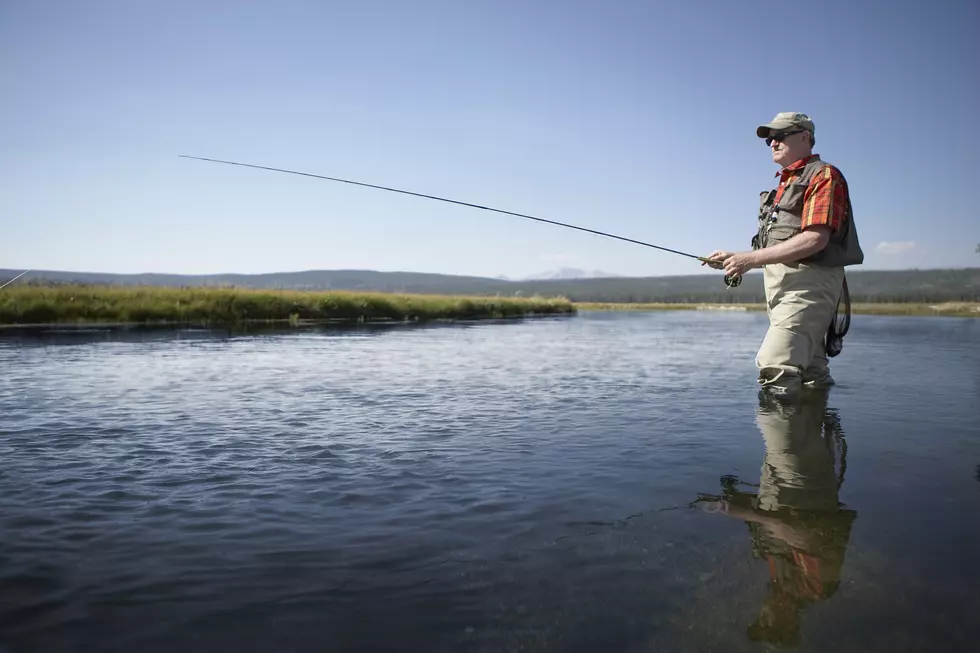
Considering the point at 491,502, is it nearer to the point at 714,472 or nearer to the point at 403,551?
the point at 403,551

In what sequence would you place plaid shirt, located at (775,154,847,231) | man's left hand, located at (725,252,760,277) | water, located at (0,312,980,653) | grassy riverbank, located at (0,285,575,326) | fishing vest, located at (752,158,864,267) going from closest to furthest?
water, located at (0,312,980,653) < plaid shirt, located at (775,154,847,231) < man's left hand, located at (725,252,760,277) < fishing vest, located at (752,158,864,267) < grassy riverbank, located at (0,285,575,326)

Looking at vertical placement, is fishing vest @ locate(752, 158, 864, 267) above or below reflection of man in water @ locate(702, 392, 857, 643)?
above

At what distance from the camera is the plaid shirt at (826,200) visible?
590 cm

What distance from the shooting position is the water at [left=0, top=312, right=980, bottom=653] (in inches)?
87.6

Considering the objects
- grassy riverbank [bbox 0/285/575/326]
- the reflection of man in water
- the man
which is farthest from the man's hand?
grassy riverbank [bbox 0/285/575/326]

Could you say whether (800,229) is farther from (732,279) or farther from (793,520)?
(793,520)

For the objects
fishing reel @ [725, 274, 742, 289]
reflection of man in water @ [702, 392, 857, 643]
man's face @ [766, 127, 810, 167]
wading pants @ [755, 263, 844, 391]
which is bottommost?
reflection of man in water @ [702, 392, 857, 643]

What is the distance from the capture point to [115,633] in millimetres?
2186

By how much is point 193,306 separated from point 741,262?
24278 millimetres

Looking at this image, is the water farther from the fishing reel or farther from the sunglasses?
the sunglasses

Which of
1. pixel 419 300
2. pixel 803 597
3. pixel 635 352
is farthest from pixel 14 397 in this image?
pixel 419 300

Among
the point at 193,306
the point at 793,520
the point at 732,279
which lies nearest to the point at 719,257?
the point at 732,279

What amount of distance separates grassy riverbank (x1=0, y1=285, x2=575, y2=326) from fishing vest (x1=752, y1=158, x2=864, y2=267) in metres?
21.6

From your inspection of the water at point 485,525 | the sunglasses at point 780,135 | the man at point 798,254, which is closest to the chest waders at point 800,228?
the man at point 798,254
